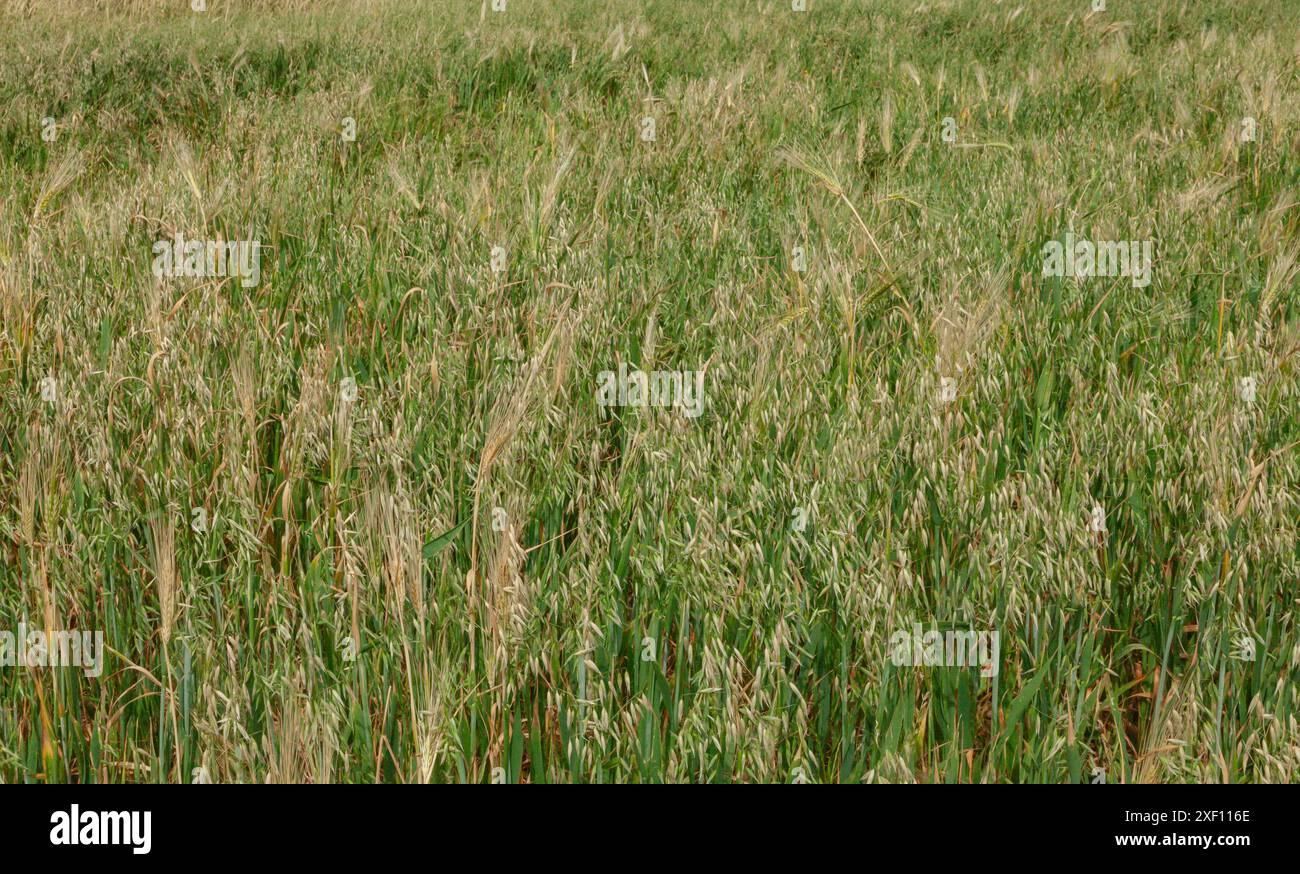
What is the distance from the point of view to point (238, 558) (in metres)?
1.84

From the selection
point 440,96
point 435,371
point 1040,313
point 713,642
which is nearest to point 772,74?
point 440,96

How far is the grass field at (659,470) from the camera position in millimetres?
1520

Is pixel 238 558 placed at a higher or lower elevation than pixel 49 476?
lower

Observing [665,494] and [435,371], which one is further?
[435,371]

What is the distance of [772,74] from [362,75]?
7.37 feet

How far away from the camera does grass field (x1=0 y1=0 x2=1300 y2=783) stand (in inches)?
59.8

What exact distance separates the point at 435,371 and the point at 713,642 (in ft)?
3.53

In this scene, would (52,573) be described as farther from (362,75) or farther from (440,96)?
(362,75)

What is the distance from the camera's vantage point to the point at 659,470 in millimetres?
1961
